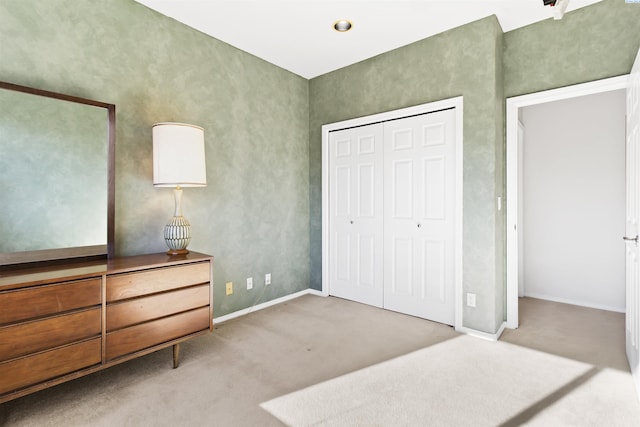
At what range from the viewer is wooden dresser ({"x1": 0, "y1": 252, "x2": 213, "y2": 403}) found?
59.8 inches

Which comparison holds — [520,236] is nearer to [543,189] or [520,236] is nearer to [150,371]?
[543,189]

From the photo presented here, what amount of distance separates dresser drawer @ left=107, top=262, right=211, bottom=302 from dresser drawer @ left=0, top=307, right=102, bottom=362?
142 millimetres

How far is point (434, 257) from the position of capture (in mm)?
3033

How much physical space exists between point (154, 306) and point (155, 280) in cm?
16

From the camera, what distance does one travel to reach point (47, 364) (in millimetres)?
1604

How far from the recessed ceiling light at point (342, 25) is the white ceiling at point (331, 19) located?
0.04 meters

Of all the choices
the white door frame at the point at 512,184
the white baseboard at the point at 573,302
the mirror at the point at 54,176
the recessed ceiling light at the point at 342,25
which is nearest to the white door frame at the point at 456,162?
the white door frame at the point at 512,184

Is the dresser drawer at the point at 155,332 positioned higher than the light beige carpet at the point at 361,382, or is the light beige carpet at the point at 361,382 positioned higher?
the dresser drawer at the point at 155,332

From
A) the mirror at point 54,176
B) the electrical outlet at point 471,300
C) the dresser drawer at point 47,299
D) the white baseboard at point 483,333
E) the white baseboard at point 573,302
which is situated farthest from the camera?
the white baseboard at point 573,302

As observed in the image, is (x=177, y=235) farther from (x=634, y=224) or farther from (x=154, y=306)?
(x=634, y=224)

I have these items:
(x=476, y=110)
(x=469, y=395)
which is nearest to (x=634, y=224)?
(x=476, y=110)

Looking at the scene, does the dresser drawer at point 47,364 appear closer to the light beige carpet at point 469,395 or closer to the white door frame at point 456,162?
the light beige carpet at point 469,395

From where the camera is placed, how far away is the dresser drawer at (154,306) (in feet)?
6.05

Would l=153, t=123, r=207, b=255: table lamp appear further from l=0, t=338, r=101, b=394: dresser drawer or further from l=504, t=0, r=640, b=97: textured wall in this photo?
l=504, t=0, r=640, b=97: textured wall
